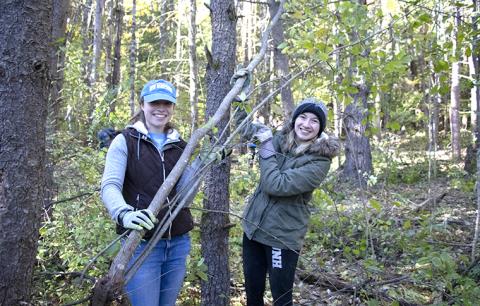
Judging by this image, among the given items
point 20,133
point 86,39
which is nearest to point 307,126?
point 20,133

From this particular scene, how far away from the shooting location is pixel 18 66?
1960mm

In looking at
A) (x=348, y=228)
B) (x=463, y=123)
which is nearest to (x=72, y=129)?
(x=348, y=228)

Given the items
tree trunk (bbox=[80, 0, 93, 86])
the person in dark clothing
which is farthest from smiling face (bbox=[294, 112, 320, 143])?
tree trunk (bbox=[80, 0, 93, 86])

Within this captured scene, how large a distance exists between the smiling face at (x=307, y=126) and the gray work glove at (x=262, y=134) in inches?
8.0

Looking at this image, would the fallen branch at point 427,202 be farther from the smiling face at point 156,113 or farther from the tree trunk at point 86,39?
the tree trunk at point 86,39

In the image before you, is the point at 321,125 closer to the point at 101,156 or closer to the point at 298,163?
the point at 298,163

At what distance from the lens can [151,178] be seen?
8.48 feet

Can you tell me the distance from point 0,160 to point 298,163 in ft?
6.13

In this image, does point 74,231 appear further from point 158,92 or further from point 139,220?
point 139,220

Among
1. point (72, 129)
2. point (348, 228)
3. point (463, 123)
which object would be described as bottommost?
point (348, 228)

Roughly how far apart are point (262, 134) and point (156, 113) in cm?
85

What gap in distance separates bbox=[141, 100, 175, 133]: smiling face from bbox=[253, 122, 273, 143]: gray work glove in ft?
2.39

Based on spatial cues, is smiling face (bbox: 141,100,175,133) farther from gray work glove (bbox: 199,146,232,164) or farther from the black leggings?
the black leggings

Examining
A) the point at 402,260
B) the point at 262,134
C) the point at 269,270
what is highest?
the point at 262,134
